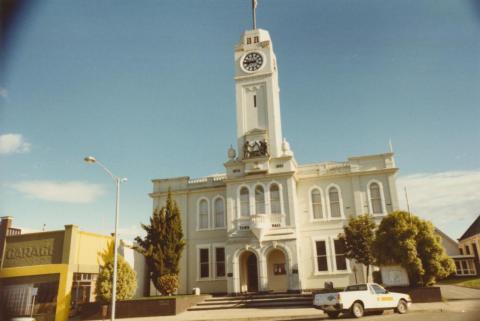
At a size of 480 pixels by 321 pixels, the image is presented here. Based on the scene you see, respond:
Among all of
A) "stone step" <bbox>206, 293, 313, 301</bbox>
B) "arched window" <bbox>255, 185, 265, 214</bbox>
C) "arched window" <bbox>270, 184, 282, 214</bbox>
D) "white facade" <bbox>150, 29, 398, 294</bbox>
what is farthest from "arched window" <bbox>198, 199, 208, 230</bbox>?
"stone step" <bbox>206, 293, 313, 301</bbox>

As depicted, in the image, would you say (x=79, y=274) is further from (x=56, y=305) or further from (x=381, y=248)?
(x=381, y=248)

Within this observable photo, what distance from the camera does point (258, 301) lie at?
25.8 metres

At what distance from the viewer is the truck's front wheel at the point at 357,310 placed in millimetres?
17359

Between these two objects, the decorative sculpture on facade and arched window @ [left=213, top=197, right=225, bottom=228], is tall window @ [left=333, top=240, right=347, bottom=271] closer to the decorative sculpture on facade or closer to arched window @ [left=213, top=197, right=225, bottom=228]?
the decorative sculpture on facade

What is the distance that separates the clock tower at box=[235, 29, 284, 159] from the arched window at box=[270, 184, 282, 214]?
9.62 ft

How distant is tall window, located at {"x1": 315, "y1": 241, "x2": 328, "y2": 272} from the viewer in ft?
102

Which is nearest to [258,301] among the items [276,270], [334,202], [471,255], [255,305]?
[255,305]

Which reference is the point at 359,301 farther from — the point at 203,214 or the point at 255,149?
the point at 203,214

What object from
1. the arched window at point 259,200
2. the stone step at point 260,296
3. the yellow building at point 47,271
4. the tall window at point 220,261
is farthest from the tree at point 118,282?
the arched window at point 259,200

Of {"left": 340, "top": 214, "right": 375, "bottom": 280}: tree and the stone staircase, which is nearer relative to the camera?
the stone staircase

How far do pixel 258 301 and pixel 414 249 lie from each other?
1080 cm

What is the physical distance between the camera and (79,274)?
2539 centimetres

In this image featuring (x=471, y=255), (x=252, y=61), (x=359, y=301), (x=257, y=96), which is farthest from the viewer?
(x=471, y=255)

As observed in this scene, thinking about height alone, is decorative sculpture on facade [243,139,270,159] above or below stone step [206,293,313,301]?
above
